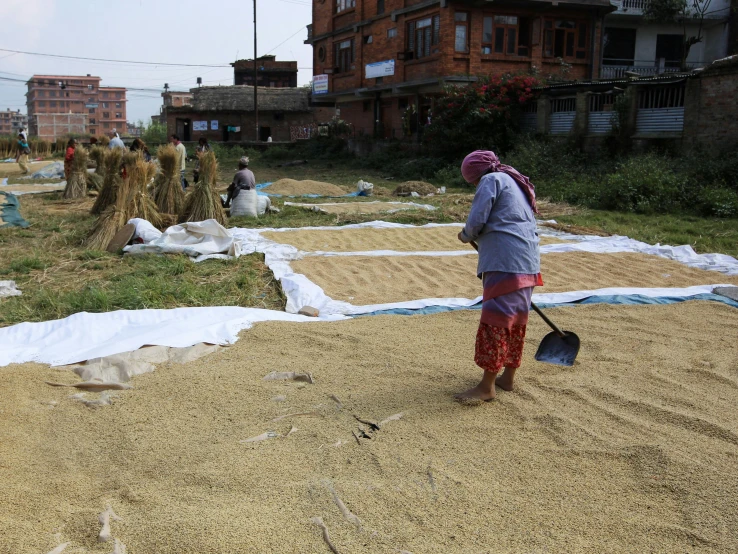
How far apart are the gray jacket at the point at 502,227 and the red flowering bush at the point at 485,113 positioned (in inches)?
614

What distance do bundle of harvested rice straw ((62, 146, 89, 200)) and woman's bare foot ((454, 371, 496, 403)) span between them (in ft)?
37.7

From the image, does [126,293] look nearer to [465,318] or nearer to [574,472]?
[465,318]

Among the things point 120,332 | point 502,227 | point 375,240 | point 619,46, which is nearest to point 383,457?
point 502,227

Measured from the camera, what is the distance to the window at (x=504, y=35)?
21797mm

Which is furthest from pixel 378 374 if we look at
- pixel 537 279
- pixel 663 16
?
pixel 663 16

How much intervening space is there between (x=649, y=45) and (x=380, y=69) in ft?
33.7

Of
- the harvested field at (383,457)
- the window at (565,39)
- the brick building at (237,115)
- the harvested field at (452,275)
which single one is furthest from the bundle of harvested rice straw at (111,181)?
the brick building at (237,115)

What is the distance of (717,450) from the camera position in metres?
2.97

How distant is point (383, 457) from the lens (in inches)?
115

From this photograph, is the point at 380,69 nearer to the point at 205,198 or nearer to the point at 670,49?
the point at 670,49

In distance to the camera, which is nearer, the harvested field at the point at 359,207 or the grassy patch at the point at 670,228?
the grassy patch at the point at 670,228

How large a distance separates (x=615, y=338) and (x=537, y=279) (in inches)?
52.6

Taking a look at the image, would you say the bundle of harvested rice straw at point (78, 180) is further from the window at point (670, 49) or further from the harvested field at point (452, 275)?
the window at point (670, 49)

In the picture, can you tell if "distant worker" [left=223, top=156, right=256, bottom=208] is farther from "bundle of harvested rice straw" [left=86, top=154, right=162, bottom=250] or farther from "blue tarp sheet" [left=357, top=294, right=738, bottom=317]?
"blue tarp sheet" [left=357, top=294, right=738, bottom=317]
